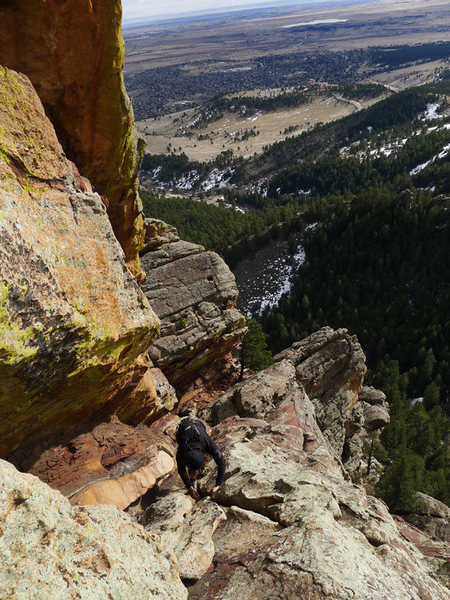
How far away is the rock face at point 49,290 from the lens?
9.70m

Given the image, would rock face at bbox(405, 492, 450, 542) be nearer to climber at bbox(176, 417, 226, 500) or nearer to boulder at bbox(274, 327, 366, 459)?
boulder at bbox(274, 327, 366, 459)

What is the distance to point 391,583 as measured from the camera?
29.9 ft

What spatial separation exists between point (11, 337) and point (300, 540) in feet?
31.2

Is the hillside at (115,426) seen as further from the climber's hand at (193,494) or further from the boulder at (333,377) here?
the boulder at (333,377)

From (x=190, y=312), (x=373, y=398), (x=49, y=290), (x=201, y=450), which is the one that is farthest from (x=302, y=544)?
(x=373, y=398)

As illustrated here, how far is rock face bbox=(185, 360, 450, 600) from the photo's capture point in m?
8.66

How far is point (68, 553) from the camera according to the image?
7.10 meters

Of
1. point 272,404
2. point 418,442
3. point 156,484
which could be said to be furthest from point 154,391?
point 418,442

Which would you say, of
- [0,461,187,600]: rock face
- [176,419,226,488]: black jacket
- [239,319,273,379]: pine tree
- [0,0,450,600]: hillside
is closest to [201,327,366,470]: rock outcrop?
[239,319,273,379]: pine tree

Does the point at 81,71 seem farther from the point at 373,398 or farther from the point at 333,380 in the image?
the point at 373,398

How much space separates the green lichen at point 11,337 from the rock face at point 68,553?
2.89m

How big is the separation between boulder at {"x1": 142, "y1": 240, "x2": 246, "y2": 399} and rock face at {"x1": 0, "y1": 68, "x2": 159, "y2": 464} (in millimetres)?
12510

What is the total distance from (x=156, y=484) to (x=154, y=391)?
717 centimetres

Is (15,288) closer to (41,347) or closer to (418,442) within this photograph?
(41,347)
